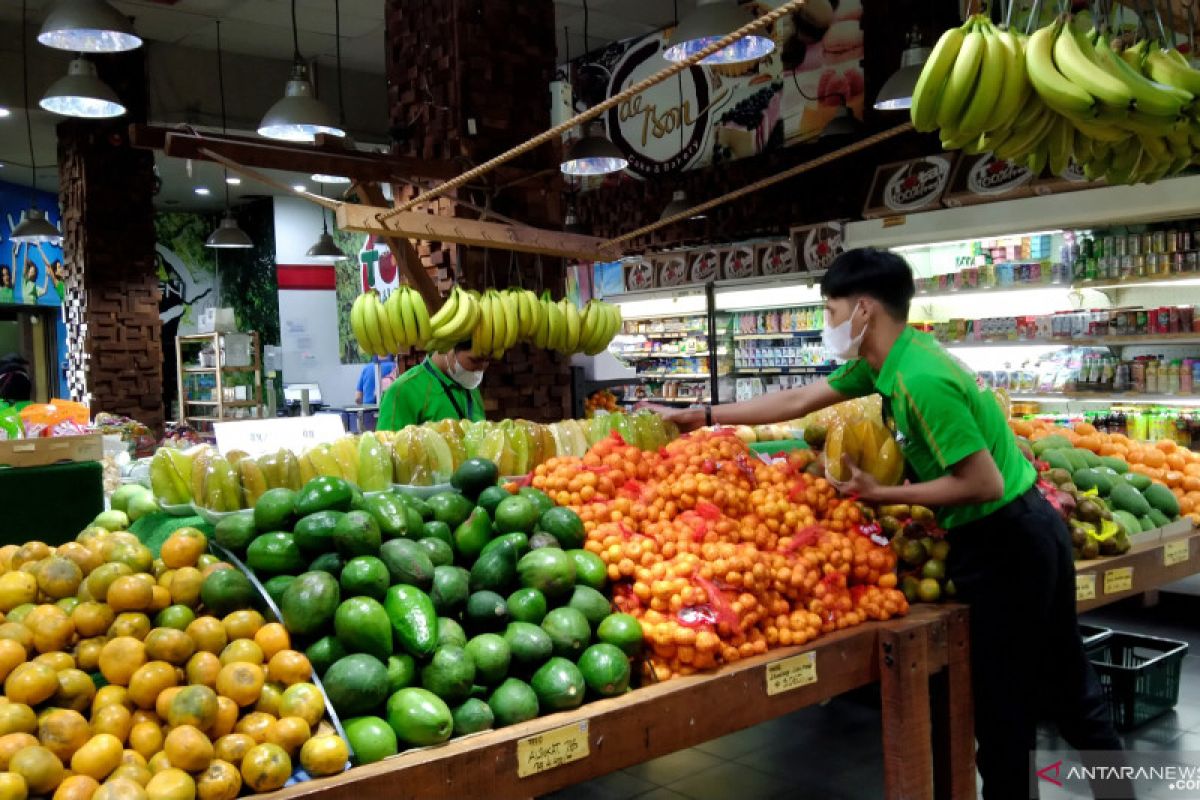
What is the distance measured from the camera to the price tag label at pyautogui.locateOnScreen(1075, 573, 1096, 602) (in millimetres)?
3148

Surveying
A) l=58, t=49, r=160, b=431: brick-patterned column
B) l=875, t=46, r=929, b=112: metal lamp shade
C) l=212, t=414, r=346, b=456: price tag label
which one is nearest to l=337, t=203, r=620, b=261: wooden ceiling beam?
l=212, t=414, r=346, b=456: price tag label

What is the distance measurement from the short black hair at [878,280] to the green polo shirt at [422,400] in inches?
91.5

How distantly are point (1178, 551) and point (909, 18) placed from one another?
5.94 meters

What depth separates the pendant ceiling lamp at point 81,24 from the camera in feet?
14.7

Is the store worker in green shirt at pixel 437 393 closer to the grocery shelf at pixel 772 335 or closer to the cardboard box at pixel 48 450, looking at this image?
the cardboard box at pixel 48 450

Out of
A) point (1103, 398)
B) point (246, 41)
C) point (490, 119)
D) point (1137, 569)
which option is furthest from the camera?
point (246, 41)

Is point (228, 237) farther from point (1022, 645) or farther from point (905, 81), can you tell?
point (1022, 645)

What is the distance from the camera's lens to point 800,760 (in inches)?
154

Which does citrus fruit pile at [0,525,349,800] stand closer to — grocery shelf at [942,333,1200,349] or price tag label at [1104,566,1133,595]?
price tag label at [1104,566,1133,595]

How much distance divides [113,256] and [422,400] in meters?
6.63

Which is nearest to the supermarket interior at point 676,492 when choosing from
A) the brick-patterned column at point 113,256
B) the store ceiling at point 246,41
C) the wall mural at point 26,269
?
the store ceiling at point 246,41

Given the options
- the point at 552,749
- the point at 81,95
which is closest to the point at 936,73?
the point at 552,749

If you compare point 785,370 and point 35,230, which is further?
point 785,370

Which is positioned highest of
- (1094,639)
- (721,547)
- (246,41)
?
(246,41)
